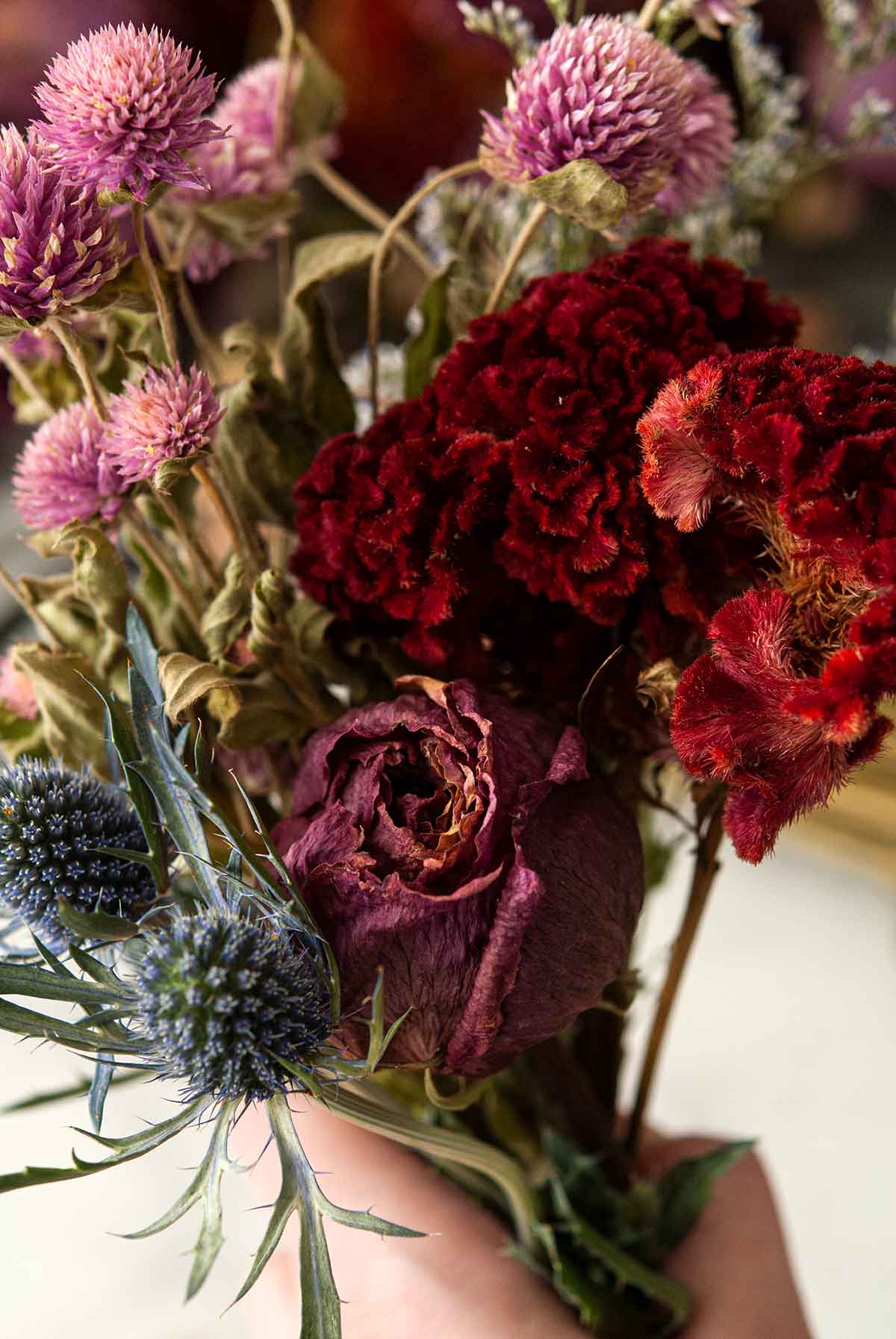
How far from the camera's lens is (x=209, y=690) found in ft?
0.97

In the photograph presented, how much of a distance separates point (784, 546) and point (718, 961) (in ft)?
1.83

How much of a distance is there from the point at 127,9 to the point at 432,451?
0.46 ft

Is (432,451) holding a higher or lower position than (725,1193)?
higher

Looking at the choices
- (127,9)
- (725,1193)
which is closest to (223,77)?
(127,9)

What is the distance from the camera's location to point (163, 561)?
32 centimetres

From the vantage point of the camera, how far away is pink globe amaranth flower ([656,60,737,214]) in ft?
1.09

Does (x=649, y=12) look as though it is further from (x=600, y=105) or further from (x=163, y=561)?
Result: (x=163, y=561)

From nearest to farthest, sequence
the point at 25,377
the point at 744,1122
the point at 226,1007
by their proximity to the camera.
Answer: the point at 226,1007 < the point at 25,377 < the point at 744,1122

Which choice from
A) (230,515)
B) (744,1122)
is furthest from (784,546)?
(744,1122)

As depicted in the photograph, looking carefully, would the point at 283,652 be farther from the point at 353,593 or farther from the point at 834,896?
the point at 834,896

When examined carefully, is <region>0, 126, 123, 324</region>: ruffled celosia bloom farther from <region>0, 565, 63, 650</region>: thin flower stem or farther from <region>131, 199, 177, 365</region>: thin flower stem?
<region>0, 565, 63, 650</region>: thin flower stem

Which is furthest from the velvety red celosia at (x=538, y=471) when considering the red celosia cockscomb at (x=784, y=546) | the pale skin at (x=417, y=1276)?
the pale skin at (x=417, y=1276)

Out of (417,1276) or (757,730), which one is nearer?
(757,730)

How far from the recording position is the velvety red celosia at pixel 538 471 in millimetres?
267
